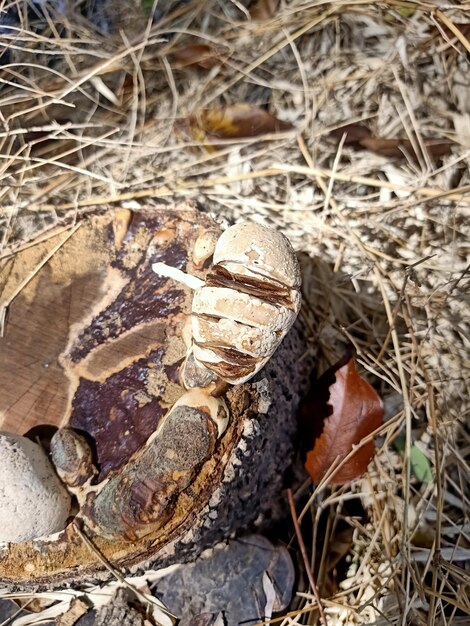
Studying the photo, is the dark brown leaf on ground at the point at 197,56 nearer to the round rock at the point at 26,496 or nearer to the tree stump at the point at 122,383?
the tree stump at the point at 122,383

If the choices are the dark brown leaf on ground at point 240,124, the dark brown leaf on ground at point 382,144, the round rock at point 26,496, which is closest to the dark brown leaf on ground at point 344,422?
the round rock at point 26,496

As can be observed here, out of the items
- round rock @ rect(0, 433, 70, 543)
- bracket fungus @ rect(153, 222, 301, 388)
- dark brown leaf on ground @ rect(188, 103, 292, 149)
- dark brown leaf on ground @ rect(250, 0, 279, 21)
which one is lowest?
round rock @ rect(0, 433, 70, 543)

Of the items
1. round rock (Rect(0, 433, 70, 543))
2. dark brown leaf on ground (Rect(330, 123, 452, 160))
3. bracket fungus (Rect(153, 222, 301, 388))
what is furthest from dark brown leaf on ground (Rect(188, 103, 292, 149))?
round rock (Rect(0, 433, 70, 543))

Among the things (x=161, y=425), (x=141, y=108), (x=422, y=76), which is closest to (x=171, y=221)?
(x=161, y=425)

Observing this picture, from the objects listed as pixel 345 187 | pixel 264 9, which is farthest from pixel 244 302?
pixel 264 9

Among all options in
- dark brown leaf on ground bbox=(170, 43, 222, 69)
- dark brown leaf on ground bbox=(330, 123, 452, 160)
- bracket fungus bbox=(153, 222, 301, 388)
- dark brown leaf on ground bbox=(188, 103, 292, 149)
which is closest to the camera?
bracket fungus bbox=(153, 222, 301, 388)

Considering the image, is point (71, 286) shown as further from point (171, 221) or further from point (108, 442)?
point (108, 442)

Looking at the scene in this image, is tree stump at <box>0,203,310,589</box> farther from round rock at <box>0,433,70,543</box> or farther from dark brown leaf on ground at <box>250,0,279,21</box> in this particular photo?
dark brown leaf on ground at <box>250,0,279,21</box>
